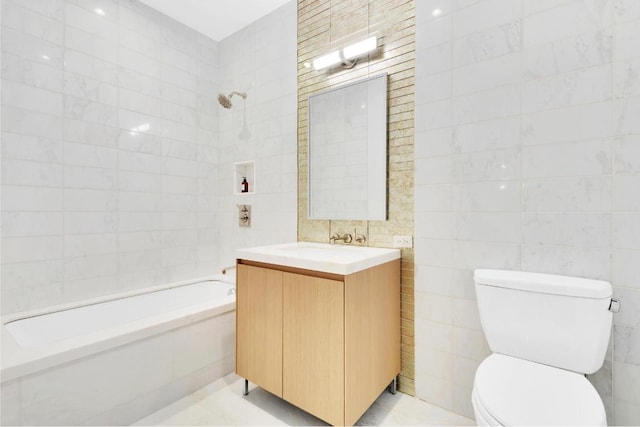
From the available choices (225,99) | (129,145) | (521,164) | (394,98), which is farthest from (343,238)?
(129,145)

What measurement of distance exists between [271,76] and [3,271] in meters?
2.18

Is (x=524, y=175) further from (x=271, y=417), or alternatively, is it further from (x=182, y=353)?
(x=182, y=353)

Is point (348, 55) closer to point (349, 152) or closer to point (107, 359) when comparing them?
point (349, 152)

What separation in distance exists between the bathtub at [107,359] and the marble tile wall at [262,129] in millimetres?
767

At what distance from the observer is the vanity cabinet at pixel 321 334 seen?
4.48ft

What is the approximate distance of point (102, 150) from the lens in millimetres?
2174

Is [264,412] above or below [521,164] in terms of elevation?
below

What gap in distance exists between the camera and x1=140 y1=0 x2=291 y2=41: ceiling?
A: 236 cm

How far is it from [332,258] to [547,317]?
93 centimetres

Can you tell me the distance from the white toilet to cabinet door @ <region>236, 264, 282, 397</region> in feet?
3.09

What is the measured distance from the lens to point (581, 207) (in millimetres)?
1296

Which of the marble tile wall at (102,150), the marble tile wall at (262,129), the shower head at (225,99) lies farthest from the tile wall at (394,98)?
the marble tile wall at (102,150)

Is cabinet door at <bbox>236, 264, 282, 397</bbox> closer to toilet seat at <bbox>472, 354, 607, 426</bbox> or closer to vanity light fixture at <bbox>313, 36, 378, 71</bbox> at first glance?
toilet seat at <bbox>472, 354, 607, 426</bbox>

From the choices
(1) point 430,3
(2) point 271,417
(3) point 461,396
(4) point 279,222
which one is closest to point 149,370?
(2) point 271,417
